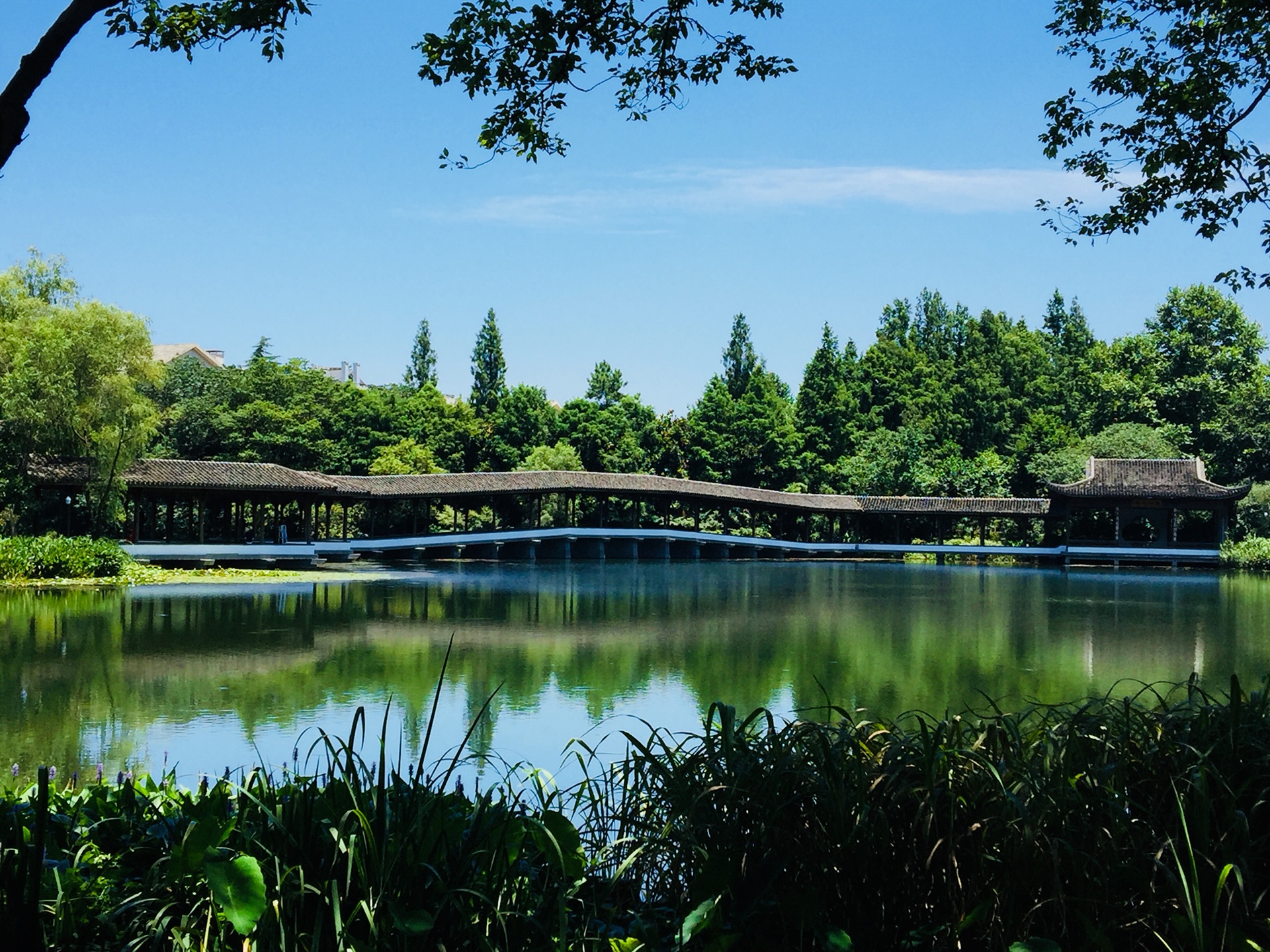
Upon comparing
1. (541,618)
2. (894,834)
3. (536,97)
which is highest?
(536,97)

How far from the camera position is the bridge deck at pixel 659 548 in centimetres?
3269

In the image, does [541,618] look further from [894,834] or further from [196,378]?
[196,378]

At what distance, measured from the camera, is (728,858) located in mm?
2705

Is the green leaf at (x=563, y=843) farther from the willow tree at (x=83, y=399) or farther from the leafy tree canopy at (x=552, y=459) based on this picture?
the leafy tree canopy at (x=552, y=459)

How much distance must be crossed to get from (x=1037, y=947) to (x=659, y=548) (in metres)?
34.3

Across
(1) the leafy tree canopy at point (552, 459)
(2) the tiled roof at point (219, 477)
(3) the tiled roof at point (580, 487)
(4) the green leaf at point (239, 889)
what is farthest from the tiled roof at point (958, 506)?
(4) the green leaf at point (239, 889)

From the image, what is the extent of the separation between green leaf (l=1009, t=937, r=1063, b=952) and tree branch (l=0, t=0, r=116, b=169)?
327 cm

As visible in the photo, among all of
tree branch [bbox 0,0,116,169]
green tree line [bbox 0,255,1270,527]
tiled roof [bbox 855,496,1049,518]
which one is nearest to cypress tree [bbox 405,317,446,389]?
green tree line [bbox 0,255,1270,527]

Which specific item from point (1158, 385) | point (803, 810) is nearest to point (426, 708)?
point (803, 810)

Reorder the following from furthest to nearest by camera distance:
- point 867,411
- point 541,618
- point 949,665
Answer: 1. point 867,411
2. point 541,618
3. point 949,665

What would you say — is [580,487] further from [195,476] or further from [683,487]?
[195,476]

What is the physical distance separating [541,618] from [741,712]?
26.4ft

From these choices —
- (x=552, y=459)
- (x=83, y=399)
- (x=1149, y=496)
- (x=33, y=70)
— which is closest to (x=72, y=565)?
(x=83, y=399)

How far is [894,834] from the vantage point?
113 inches
